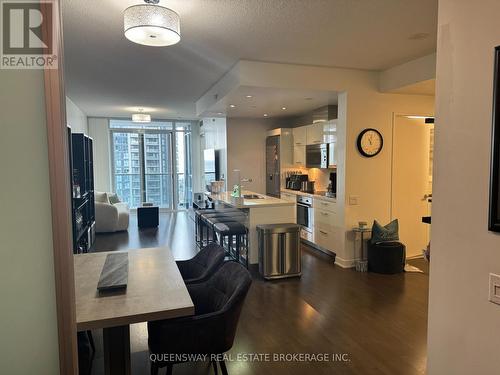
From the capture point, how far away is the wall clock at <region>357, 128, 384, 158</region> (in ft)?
15.6

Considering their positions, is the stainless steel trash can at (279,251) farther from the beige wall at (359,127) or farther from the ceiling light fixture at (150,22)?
the ceiling light fixture at (150,22)

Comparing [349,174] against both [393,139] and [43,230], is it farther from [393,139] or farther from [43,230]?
[43,230]

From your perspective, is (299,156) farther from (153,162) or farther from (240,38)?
(153,162)

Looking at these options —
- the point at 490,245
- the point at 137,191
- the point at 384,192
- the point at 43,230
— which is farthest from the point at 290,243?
the point at 137,191

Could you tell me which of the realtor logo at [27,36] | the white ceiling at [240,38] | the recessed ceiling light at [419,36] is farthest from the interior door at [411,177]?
the realtor logo at [27,36]

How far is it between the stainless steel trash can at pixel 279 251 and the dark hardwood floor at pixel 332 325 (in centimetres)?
14

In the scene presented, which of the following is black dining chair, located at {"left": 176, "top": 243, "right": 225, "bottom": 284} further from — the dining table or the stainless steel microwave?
the stainless steel microwave

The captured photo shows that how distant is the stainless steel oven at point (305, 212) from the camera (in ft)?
19.1

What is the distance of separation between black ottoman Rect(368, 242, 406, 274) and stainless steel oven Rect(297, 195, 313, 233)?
4.62 feet

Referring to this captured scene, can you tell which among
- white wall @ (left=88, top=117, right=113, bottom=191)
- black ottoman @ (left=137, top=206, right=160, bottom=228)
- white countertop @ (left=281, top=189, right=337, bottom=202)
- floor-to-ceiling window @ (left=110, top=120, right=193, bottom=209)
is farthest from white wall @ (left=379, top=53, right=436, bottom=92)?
white wall @ (left=88, top=117, right=113, bottom=191)

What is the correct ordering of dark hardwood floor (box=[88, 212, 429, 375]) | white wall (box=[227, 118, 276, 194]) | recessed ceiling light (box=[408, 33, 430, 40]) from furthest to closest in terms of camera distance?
white wall (box=[227, 118, 276, 194]) < recessed ceiling light (box=[408, 33, 430, 40]) < dark hardwood floor (box=[88, 212, 429, 375])

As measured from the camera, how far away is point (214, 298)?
7.61ft

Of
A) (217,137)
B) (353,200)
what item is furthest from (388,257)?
(217,137)

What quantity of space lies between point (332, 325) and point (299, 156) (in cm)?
408
